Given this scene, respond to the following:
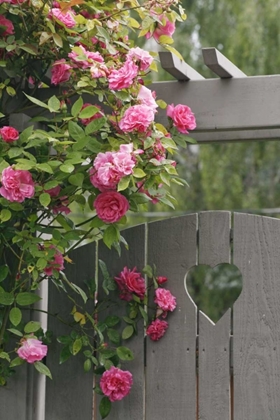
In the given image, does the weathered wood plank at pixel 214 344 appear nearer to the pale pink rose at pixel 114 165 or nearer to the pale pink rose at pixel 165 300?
the pale pink rose at pixel 165 300

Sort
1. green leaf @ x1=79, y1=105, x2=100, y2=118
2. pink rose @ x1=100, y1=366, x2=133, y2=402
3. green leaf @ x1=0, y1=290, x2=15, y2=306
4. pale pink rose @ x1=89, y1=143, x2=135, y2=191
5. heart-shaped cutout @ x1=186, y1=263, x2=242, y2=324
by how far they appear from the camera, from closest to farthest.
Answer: pale pink rose @ x1=89, y1=143, x2=135, y2=191
green leaf @ x1=79, y1=105, x2=100, y2=118
green leaf @ x1=0, y1=290, x2=15, y2=306
pink rose @ x1=100, y1=366, x2=133, y2=402
heart-shaped cutout @ x1=186, y1=263, x2=242, y2=324

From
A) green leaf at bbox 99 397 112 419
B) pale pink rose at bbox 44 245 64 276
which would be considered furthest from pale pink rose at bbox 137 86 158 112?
green leaf at bbox 99 397 112 419

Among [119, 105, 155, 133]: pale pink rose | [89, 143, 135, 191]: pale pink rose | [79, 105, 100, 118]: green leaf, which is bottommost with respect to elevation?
[89, 143, 135, 191]: pale pink rose

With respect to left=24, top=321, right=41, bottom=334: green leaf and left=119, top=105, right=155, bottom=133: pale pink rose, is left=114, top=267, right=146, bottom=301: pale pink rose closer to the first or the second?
left=24, top=321, right=41, bottom=334: green leaf

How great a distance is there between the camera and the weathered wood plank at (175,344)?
7.76 feet

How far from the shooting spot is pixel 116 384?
237 centimetres

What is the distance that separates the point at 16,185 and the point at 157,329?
61 centimetres

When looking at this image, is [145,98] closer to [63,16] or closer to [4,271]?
[63,16]

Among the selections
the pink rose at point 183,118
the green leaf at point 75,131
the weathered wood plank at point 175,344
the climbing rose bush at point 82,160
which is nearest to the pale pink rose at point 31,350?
the climbing rose bush at point 82,160

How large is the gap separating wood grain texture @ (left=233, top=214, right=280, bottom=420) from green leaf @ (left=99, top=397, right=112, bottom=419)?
0.36 meters

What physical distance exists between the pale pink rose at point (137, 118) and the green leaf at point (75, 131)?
0.37 feet

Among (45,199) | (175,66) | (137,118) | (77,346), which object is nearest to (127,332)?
(77,346)

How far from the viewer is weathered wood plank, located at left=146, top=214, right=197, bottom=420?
7.76ft

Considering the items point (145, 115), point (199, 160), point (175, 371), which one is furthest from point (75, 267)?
point (199, 160)
